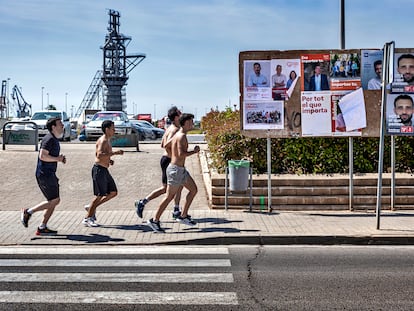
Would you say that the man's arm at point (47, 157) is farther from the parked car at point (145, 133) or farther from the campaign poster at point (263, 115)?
the parked car at point (145, 133)

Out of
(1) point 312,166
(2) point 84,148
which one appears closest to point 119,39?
(2) point 84,148

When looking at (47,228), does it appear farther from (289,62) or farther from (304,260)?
(289,62)

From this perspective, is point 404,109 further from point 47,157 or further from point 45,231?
point 45,231

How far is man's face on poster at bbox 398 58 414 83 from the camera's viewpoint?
10.6m

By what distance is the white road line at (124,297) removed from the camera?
5.53 m

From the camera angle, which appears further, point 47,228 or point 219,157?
point 219,157

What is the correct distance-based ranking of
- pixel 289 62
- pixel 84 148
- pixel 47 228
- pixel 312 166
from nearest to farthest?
pixel 47 228
pixel 289 62
pixel 312 166
pixel 84 148

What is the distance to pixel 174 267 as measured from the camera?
696cm

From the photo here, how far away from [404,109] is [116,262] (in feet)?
20.7

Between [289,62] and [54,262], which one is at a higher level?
[289,62]

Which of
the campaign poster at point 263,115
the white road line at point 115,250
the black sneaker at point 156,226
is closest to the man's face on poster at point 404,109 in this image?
the campaign poster at point 263,115

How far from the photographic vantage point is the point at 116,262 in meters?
7.23

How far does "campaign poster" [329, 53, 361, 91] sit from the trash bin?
2.31m

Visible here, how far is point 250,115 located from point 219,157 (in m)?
1.60
